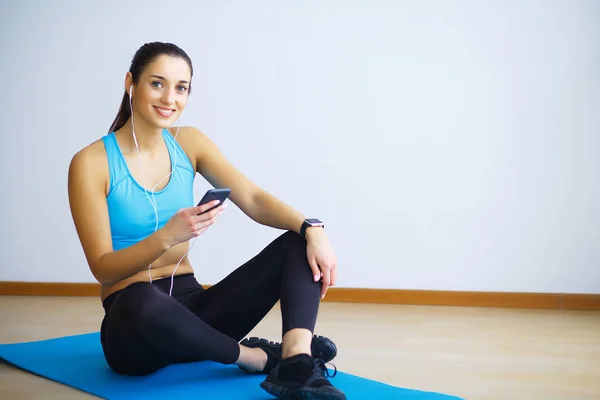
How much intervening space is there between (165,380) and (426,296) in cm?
186

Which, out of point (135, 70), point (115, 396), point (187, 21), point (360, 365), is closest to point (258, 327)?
point (360, 365)

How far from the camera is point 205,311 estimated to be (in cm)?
214

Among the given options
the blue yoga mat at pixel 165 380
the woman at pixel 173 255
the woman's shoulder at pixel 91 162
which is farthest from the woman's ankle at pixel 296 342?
the woman's shoulder at pixel 91 162

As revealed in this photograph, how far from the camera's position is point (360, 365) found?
2.44 metres

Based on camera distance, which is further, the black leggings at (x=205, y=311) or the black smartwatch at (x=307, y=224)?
the black smartwatch at (x=307, y=224)

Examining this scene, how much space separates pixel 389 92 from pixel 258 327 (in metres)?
1.38

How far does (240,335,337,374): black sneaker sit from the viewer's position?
6.93 feet

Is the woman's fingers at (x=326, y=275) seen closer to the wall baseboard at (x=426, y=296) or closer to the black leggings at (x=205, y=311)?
the black leggings at (x=205, y=311)

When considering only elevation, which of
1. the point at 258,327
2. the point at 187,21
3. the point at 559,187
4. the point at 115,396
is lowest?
the point at 258,327

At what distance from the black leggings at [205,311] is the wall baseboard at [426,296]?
162cm

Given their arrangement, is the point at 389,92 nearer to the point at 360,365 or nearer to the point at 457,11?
the point at 457,11

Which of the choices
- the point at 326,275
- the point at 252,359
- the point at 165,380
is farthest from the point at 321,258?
the point at 165,380

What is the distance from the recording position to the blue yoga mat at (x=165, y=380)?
1.98 meters

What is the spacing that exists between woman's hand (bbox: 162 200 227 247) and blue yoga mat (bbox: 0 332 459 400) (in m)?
0.47
